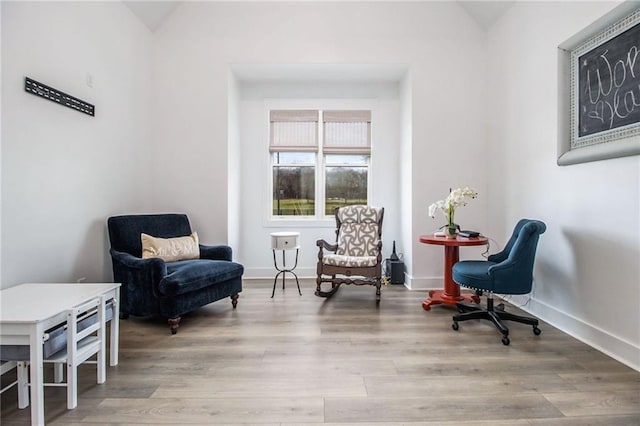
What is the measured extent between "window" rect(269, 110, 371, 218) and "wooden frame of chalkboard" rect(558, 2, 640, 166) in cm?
241

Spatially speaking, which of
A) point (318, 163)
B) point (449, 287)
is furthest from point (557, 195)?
point (318, 163)

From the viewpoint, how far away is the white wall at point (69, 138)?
2.19 meters

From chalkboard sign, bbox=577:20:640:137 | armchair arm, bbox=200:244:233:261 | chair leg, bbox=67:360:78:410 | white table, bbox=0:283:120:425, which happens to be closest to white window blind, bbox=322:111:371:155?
armchair arm, bbox=200:244:233:261

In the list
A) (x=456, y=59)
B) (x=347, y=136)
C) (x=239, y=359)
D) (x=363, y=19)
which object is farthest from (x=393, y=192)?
(x=239, y=359)

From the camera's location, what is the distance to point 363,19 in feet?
13.0

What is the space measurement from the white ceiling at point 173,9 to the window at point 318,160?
1.70 metres

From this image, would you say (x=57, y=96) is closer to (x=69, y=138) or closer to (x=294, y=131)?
(x=69, y=138)

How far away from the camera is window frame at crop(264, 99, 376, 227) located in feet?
15.3

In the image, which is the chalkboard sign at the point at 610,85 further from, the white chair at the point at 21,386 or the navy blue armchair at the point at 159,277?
the white chair at the point at 21,386

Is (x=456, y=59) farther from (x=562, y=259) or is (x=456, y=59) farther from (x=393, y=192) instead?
(x=562, y=259)

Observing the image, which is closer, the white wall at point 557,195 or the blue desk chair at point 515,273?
the white wall at point 557,195

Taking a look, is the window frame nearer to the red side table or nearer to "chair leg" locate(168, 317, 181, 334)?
the red side table

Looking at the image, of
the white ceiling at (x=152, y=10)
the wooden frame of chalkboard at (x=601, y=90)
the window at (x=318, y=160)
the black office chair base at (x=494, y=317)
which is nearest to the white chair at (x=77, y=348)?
the black office chair base at (x=494, y=317)

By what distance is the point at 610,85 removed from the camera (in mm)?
2307
